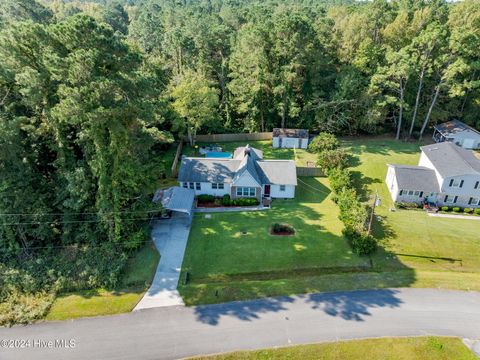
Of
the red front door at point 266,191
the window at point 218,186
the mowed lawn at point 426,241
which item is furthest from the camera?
the red front door at point 266,191

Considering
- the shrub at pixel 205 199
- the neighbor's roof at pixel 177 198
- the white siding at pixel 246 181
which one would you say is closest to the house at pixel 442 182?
the white siding at pixel 246 181

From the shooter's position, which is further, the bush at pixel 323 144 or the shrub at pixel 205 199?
the bush at pixel 323 144

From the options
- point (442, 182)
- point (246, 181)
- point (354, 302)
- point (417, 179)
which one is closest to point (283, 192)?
point (246, 181)

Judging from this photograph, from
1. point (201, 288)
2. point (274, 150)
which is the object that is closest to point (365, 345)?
point (201, 288)

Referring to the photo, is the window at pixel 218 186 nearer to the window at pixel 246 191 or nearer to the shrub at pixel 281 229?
the window at pixel 246 191

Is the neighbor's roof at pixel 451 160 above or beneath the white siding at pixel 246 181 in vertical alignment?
above

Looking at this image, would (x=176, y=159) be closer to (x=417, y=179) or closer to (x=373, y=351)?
(x=417, y=179)
